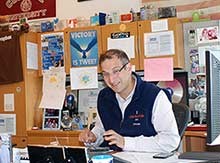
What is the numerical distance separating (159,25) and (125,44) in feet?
1.09

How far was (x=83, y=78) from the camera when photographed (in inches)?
136

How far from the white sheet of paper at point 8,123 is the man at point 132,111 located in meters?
1.44

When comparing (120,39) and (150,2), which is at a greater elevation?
(150,2)

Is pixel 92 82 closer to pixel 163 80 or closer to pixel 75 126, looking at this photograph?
pixel 75 126

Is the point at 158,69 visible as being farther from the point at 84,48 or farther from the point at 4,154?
the point at 4,154

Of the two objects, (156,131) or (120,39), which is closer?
(156,131)

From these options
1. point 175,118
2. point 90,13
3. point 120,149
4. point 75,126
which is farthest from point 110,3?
point 120,149

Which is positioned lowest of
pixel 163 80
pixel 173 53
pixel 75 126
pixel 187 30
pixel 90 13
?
pixel 75 126

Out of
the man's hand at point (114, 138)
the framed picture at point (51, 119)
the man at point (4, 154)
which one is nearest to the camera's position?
the man at point (4, 154)

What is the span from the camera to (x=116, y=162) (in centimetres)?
159

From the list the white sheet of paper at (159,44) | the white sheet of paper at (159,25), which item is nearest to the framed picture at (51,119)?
the white sheet of paper at (159,44)

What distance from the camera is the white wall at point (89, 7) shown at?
355cm

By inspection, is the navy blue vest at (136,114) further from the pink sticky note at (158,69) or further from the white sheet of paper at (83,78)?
the white sheet of paper at (83,78)

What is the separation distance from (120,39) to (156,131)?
Result: 1.37 meters
